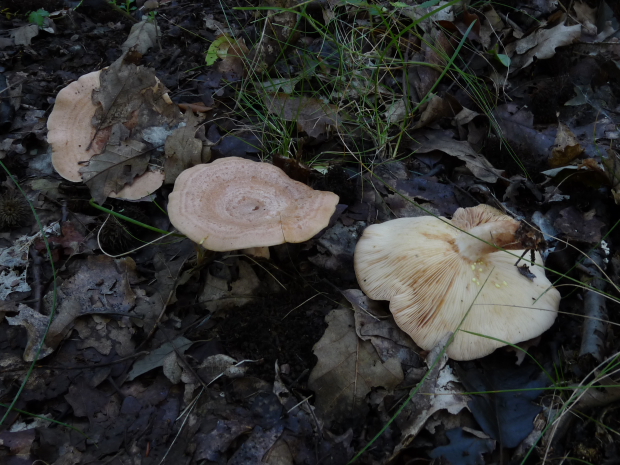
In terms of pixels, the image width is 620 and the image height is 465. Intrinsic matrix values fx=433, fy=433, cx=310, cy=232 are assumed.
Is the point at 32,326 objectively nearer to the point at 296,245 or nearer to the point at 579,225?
the point at 296,245

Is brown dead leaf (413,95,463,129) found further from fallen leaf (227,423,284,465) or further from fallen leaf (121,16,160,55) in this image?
fallen leaf (121,16,160,55)

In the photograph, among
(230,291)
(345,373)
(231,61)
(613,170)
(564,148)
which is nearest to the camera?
(345,373)

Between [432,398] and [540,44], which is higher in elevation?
[540,44]

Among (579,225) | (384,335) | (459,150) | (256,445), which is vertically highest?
(459,150)

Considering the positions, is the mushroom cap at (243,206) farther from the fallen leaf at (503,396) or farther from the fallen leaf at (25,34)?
the fallen leaf at (25,34)

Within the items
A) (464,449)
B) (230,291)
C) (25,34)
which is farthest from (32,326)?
(25,34)
